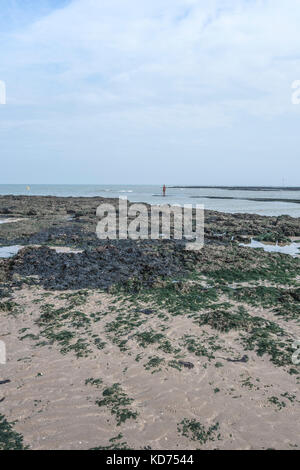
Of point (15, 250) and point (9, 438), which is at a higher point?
point (15, 250)

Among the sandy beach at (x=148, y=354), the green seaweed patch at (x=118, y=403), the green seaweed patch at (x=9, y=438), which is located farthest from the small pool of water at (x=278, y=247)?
the green seaweed patch at (x=9, y=438)

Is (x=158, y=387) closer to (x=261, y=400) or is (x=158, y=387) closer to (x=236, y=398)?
(x=236, y=398)

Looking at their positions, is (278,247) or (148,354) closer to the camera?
(148,354)

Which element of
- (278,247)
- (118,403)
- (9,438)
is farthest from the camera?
(278,247)

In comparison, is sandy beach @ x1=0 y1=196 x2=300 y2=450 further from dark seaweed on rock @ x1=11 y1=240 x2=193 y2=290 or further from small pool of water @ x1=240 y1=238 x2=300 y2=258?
small pool of water @ x1=240 y1=238 x2=300 y2=258

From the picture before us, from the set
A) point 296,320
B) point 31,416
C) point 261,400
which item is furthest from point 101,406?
point 296,320

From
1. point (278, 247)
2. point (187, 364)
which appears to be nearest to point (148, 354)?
point (187, 364)

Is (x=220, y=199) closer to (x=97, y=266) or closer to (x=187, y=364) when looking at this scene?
(x=97, y=266)

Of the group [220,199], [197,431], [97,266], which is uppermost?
[220,199]

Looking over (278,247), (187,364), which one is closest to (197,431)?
(187,364)

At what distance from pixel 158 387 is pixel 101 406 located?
2.85 feet

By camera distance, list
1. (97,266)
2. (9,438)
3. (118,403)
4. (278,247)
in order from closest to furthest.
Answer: (9,438) < (118,403) < (97,266) < (278,247)

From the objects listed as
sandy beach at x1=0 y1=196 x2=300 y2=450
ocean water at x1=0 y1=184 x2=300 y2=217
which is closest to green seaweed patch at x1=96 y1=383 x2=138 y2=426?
sandy beach at x1=0 y1=196 x2=300 y2=450

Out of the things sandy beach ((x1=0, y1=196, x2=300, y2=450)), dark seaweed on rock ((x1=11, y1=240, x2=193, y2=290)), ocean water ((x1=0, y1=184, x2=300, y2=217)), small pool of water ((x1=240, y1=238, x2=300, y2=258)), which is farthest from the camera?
ocean water ((x1=0, y1=184, x2=300, y2=217))
